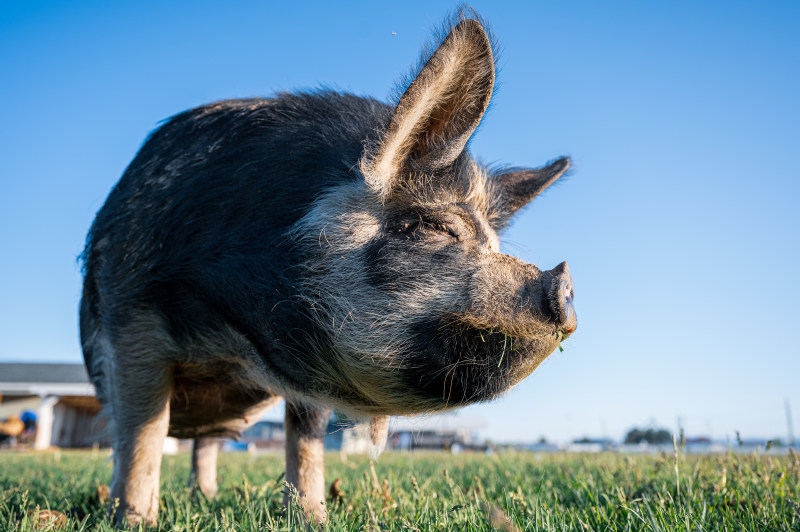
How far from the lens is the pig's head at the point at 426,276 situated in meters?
2.60

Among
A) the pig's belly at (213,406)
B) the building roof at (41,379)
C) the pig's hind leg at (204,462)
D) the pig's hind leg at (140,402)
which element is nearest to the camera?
the pig's hind leg at (140,402)

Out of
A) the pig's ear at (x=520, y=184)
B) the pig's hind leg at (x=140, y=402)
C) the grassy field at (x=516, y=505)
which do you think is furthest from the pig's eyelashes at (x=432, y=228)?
the pig's hind leg at (x=140, y=402)

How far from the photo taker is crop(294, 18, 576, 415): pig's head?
102 inches

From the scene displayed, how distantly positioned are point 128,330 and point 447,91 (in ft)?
7.19

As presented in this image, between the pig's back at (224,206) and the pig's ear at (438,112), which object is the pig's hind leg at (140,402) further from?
the pig's ear at (438,112)

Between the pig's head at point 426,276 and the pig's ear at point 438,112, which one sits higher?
the pig's ear at point 438,112

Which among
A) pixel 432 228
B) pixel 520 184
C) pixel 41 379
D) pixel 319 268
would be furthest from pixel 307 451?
pixel 41 379

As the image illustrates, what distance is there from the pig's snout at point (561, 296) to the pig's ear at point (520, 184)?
1.03 m

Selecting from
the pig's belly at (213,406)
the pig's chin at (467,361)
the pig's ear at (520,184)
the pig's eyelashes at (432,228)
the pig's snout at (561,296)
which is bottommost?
the pig's belly at (213,406)

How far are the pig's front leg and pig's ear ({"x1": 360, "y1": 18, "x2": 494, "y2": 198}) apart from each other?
1.49m

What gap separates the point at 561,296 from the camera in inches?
97.7

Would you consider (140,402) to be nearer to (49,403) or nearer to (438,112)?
(438,112)

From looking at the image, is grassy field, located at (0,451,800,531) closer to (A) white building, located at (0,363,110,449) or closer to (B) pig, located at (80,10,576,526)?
(B) pig, located at (80,10,576,526)

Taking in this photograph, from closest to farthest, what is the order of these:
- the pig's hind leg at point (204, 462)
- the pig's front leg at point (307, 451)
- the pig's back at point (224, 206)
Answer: the pig's back at point (224, 206), the pig's front leg at point (307, 451), the pig's hind leg at point (204, 462)
